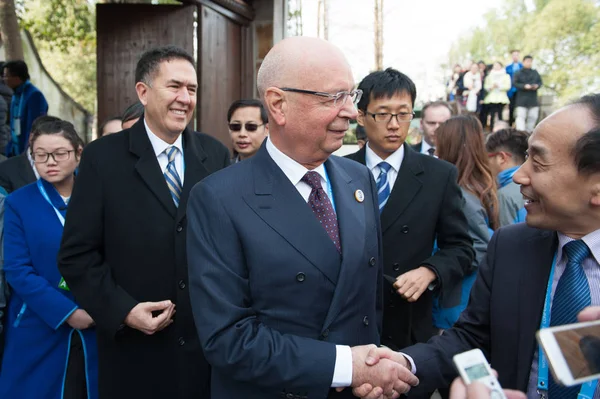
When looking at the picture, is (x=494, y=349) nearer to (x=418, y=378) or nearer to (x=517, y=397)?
(x=418, y=378)

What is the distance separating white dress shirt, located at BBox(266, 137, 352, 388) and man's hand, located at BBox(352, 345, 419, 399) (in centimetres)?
2

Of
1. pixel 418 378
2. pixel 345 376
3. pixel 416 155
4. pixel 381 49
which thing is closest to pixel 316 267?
pixel 345 376

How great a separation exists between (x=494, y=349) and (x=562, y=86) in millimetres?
43731

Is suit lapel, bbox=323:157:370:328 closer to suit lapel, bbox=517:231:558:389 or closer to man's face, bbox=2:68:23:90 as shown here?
suit lapel, bbox=517:231:558:389

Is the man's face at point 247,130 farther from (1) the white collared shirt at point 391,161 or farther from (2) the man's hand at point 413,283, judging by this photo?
(2) the man's hand at point 413,283

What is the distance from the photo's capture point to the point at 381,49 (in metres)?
24.6

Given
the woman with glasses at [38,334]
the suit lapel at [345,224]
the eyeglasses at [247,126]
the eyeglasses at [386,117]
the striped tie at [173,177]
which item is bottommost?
the woman with glasses at [38,334]

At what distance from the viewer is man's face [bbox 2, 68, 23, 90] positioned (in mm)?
7535

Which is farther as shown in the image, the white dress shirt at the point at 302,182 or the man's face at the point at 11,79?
the man's face at the point at 11,79

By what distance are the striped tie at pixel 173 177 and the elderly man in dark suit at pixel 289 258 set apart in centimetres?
82

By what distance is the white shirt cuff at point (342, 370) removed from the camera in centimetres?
188

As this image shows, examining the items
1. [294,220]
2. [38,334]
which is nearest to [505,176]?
[294,220]

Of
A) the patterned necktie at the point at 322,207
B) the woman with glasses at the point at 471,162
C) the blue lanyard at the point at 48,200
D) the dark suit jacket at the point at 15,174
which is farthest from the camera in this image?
the dark suit jacket at the point at 15,174

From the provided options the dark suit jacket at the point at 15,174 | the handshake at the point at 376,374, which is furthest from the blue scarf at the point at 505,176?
the dark suit jacket at the point at 15,174
